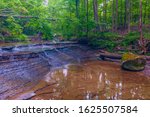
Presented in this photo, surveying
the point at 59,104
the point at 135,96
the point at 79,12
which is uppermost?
the point at 79,12

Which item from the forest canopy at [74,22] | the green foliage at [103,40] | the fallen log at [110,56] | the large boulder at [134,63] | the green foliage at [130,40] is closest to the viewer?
the large boulder at [134,63]

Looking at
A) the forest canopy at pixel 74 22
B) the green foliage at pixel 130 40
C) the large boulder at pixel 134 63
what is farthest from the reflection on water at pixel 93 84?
the green foliage at pixel 130 40

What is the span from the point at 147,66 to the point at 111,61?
3120mm

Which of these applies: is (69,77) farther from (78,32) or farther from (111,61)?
(78,32)

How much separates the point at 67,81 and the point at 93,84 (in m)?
1.37

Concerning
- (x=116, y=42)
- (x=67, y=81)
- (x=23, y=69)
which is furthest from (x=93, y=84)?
(x=116, y=42)

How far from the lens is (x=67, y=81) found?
11.8 m

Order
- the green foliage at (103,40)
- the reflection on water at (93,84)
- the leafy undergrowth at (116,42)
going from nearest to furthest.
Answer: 1. the reflection on water at (93,84)
2. the leafy undergrowth at (116,42)
3. the green foliage at (103,40)

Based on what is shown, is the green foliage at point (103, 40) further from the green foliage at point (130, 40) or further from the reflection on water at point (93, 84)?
the reflection on water at point (93, 84)

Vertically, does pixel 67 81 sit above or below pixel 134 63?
below

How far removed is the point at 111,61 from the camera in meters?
17.8

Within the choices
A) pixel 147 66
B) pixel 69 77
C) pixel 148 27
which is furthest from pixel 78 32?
pixel 69 77

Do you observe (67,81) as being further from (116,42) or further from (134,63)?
(116,42)

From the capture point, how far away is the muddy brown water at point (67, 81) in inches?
377
